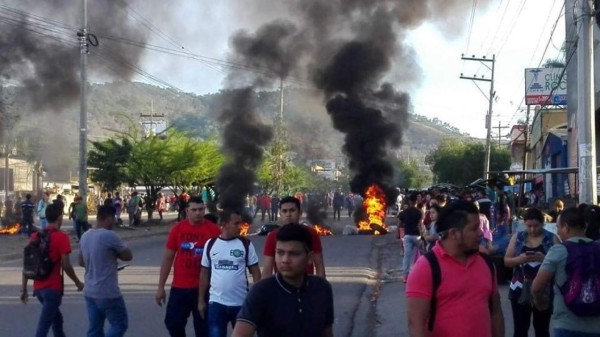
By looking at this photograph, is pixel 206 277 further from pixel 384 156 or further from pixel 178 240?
pixel 384 156

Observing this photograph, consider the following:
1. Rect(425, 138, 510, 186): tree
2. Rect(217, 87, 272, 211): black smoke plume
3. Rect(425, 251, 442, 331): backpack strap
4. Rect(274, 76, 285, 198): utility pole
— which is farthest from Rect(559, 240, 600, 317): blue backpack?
Rect(425, 138, 510, 186): tree

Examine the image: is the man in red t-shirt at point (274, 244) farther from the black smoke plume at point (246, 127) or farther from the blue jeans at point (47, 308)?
the black smoke plume at point (246, 127)

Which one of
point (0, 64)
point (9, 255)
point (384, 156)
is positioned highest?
point (0, 64)

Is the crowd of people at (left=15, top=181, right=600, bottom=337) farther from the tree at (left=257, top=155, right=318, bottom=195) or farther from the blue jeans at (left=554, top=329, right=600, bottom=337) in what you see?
the tree at (left=257, top=155, right=318, bottom=195)

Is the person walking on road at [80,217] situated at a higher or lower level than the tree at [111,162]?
lower

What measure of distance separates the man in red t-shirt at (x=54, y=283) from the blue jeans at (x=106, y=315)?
0.42 meters

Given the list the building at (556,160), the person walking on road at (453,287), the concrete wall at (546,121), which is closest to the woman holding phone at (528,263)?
the person walking on road at (453,287)

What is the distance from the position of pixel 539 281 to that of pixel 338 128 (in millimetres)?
33060

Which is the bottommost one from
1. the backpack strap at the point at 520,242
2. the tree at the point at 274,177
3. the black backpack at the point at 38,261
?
the black backpack at the point at 38,261

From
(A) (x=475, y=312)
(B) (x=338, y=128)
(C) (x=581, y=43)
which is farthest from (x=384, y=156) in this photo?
(A) (x=475, y=312)

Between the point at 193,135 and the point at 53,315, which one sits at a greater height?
the point at 193,135

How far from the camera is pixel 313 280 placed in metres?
4.17

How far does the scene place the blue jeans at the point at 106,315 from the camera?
24.5 ft

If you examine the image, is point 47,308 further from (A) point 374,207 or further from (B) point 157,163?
(B) point 157,163
